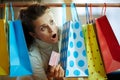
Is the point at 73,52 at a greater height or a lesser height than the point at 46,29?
lesser

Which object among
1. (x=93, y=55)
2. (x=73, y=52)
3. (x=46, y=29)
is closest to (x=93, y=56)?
(x=93, y=55)

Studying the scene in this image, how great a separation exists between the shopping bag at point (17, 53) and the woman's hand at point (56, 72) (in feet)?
0.33

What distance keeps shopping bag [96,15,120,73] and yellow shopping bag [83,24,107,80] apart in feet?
0.08

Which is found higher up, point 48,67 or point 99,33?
point 99,33

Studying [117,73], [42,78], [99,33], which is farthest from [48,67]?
[117,73]

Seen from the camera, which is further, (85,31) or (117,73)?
(117,73)

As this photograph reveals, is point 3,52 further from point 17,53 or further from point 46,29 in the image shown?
point 46,29

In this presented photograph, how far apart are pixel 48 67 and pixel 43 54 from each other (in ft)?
0.23

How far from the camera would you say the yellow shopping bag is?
0.89 metres

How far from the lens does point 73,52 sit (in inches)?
33.6

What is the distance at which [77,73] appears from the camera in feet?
2.75

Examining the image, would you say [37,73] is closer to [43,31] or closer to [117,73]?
[43,31]

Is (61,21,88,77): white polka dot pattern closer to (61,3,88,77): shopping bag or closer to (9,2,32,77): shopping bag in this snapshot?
(61,3,88,77): shopping bag

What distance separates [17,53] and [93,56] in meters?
0.32
